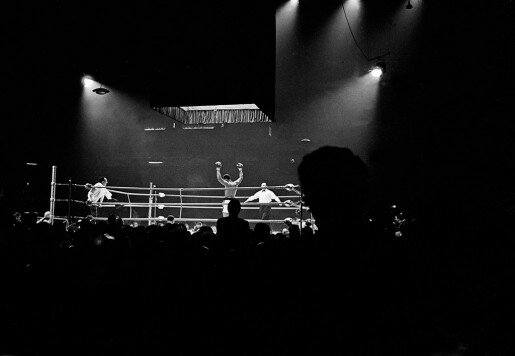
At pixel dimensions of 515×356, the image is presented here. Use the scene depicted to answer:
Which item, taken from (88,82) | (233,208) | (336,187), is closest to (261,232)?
(233,208)

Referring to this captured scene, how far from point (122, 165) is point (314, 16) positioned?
22.5 feet

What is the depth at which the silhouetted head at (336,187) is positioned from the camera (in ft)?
3.66

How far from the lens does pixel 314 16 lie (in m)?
10.5

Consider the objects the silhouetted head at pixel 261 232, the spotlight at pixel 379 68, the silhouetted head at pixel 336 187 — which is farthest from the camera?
the spotlight at pixel 379 68

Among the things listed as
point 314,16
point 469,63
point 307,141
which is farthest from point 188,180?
point 469,63

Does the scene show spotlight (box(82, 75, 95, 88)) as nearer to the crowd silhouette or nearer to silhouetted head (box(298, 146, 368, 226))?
the crowd silhouette

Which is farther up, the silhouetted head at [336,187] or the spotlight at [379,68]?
the spotlight at [379,68]

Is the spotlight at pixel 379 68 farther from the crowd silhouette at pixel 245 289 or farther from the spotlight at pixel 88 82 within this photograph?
the spotlight at pixel 88 82

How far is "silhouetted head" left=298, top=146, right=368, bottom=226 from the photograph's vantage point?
1116 mm

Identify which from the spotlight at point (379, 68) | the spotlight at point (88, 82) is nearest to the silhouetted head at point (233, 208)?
the spotlight at point (379, 68)

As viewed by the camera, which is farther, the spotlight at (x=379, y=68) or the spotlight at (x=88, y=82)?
the spotlight at (x=88, y=82)

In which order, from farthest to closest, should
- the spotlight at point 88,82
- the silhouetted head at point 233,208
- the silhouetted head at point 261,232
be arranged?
the spotlight at point 88,82
the silhouetted head at point 233,208
the silhouetted head at point 261,232

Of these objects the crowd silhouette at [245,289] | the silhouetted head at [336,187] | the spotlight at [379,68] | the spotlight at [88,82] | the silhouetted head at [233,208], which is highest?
the spotlight at [88,82]

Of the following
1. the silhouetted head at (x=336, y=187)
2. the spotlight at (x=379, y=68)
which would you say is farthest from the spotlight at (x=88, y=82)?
the silhouetted head at (x=336, y=187)
